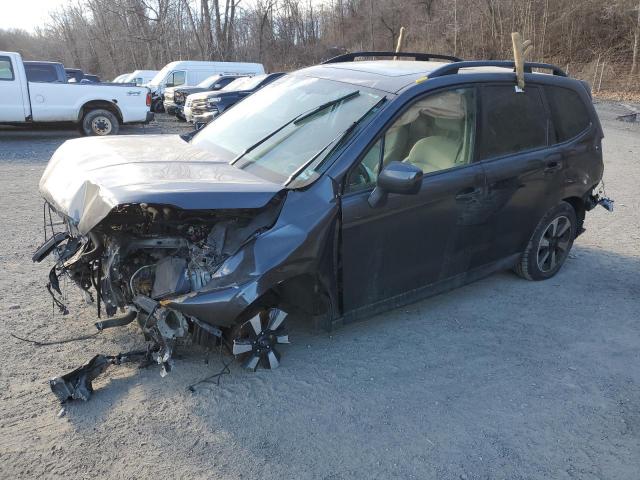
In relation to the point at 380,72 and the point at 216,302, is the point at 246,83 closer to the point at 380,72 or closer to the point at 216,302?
the point at 380,72

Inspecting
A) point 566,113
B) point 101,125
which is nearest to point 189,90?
point 101,125

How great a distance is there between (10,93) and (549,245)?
1298cm

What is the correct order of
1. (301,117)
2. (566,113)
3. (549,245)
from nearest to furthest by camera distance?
(301,117) → (566,113) → (549,245)

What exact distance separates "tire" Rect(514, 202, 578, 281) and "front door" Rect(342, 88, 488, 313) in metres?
0.82

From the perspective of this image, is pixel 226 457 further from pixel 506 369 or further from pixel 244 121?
pixel 244 121

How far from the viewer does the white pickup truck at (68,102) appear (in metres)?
13.1

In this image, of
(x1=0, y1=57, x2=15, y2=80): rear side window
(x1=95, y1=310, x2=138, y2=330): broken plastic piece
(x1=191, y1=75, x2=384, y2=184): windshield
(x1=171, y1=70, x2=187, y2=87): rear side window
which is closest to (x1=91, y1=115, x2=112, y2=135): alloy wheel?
(x1=0, y1=57, x2=15, y2=80): rear side window

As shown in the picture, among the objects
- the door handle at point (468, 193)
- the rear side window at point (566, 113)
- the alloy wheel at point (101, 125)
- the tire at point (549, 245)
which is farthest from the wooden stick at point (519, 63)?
the alloy wheel at point (101, 125)

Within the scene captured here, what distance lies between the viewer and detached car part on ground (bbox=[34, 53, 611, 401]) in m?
3.16

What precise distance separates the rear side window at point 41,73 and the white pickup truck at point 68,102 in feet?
8.10

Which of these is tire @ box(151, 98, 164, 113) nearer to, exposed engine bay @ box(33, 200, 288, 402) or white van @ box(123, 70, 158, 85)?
white van @ box(123, 70, 158, 85)

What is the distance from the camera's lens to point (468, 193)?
4.00m

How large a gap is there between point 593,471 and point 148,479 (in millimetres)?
2232

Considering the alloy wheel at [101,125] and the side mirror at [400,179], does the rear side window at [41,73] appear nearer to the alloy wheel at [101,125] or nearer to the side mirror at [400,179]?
→ the alloy wheel at [101,125]
